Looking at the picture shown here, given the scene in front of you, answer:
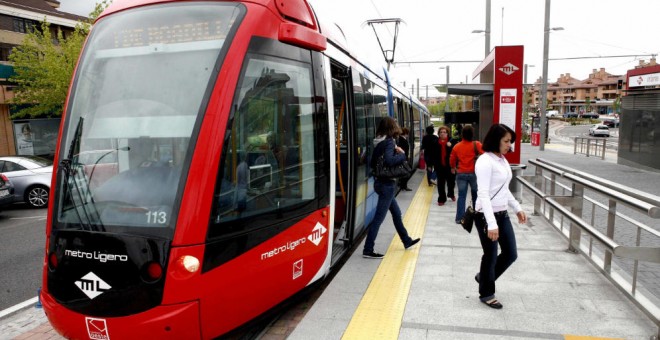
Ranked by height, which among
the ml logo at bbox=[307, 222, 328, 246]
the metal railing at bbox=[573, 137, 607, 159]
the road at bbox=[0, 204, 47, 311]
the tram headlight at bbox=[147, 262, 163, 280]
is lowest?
the metal railing at bbox=[573, 137, 607, 159]

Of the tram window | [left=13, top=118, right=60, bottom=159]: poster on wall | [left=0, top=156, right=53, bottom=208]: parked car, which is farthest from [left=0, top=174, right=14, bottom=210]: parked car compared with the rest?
[left=13, top=118, right=60, bottom=159]: poster on wall

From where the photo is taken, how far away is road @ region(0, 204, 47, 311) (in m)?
5.68

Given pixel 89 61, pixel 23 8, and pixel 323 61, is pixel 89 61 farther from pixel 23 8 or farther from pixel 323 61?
pixel 23 8

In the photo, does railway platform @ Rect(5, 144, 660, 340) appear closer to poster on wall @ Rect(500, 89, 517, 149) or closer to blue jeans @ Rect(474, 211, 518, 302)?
blue jeans @ Rect(474, 211, 518, 302)

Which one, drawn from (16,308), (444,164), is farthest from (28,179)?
(444,164)

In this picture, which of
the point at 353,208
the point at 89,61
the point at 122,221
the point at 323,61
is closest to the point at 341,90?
the point at 323,61

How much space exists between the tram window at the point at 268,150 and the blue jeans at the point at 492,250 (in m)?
1.55

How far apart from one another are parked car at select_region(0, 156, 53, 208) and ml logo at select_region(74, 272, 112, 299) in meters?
10.7

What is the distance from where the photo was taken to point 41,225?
9.91 meters

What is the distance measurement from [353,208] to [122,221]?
303cm

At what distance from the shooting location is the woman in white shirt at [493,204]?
4180mm

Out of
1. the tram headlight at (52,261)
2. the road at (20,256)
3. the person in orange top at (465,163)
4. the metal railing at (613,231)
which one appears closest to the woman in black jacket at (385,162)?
the metal railing at (613,231)

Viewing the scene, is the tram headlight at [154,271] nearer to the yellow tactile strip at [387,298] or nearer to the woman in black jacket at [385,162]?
the yellow tactile strip at [387,298]

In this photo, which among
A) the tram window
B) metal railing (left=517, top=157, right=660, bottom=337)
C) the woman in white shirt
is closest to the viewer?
the tram window
